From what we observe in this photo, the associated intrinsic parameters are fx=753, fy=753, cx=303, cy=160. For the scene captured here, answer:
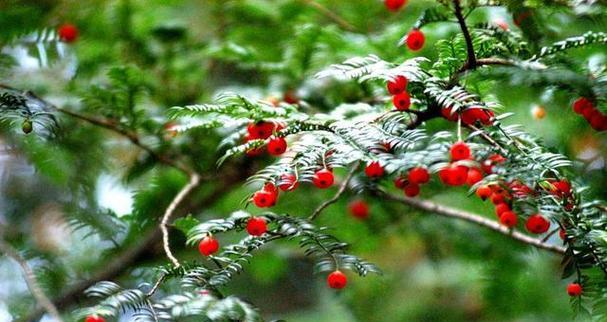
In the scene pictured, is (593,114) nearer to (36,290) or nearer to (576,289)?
(576,289)

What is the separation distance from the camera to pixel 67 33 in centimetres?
153

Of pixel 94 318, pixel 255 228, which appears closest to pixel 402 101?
pixel 255 228

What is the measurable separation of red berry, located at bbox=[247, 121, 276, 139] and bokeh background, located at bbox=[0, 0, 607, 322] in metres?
0.37

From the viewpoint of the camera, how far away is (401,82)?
2.84ft

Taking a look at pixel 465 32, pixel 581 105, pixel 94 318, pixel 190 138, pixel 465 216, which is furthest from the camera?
pixel 190 138

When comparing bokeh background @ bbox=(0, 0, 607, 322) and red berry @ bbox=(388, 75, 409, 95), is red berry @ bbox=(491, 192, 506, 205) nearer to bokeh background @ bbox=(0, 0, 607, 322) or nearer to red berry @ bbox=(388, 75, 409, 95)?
red berry @ bbox=(388, 75, 409, 95)

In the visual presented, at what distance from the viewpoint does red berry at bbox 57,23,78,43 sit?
5.02 feet

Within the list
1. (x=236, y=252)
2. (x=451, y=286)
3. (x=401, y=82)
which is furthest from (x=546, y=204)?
(x=451, y=286)

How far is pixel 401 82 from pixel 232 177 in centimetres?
76

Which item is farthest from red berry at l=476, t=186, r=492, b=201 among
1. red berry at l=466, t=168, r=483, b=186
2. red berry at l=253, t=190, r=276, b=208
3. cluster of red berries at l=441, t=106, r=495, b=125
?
red berry at l=253, t=190, r=276, b=208

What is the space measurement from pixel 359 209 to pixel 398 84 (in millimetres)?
690

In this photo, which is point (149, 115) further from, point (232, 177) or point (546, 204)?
point (546, 204)

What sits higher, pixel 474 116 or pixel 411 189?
pixel 474 116

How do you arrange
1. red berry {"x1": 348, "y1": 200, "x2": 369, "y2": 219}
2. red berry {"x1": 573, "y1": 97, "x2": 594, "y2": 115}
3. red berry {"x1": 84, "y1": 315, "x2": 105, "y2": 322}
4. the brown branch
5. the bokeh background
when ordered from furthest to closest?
1. red berry {"x1": 348, "y1": 200, "x2": 369, "y2": 219}
2. the bokeh background
3. the brown branch
4. red berry {"x1": 573, "y1": 97, "x2": 594, "y2": 115}
5. red berry {"x1": 84, "y1": 315, "x2": 105, "y2": 322}
